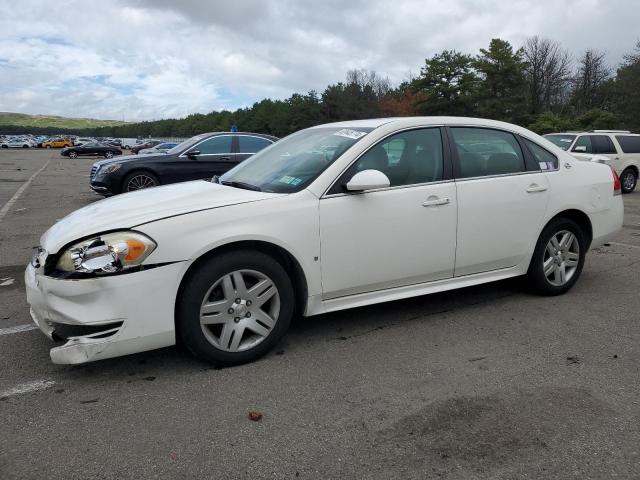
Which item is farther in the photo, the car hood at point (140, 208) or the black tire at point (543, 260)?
the black tire at point (543, 260)

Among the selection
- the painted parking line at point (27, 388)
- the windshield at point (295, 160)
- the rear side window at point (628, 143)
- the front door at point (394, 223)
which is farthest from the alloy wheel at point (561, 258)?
the rear side window at point (628, 143)

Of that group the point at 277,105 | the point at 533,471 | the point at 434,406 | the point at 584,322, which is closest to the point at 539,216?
the point at 584,322

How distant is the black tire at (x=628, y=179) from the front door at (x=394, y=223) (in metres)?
13.4

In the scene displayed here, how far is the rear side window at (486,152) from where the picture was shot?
4.12 metres

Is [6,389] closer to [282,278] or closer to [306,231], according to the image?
[282,278]

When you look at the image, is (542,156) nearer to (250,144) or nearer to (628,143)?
(250,144)

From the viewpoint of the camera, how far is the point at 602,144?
14.7 meters

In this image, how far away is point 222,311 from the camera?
3.19m

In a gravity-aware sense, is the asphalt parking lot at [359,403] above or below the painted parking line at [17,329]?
below

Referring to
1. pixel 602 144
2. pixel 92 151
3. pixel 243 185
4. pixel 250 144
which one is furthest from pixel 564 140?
pixel 92 151

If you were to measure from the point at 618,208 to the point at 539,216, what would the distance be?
1195 millimetres

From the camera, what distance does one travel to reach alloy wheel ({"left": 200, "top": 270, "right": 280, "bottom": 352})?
3.17 meters

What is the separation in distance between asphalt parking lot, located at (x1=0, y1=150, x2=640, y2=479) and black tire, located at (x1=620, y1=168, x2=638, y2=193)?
493 inches

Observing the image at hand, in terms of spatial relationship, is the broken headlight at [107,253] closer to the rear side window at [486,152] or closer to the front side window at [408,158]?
the front side window at [408,158]
